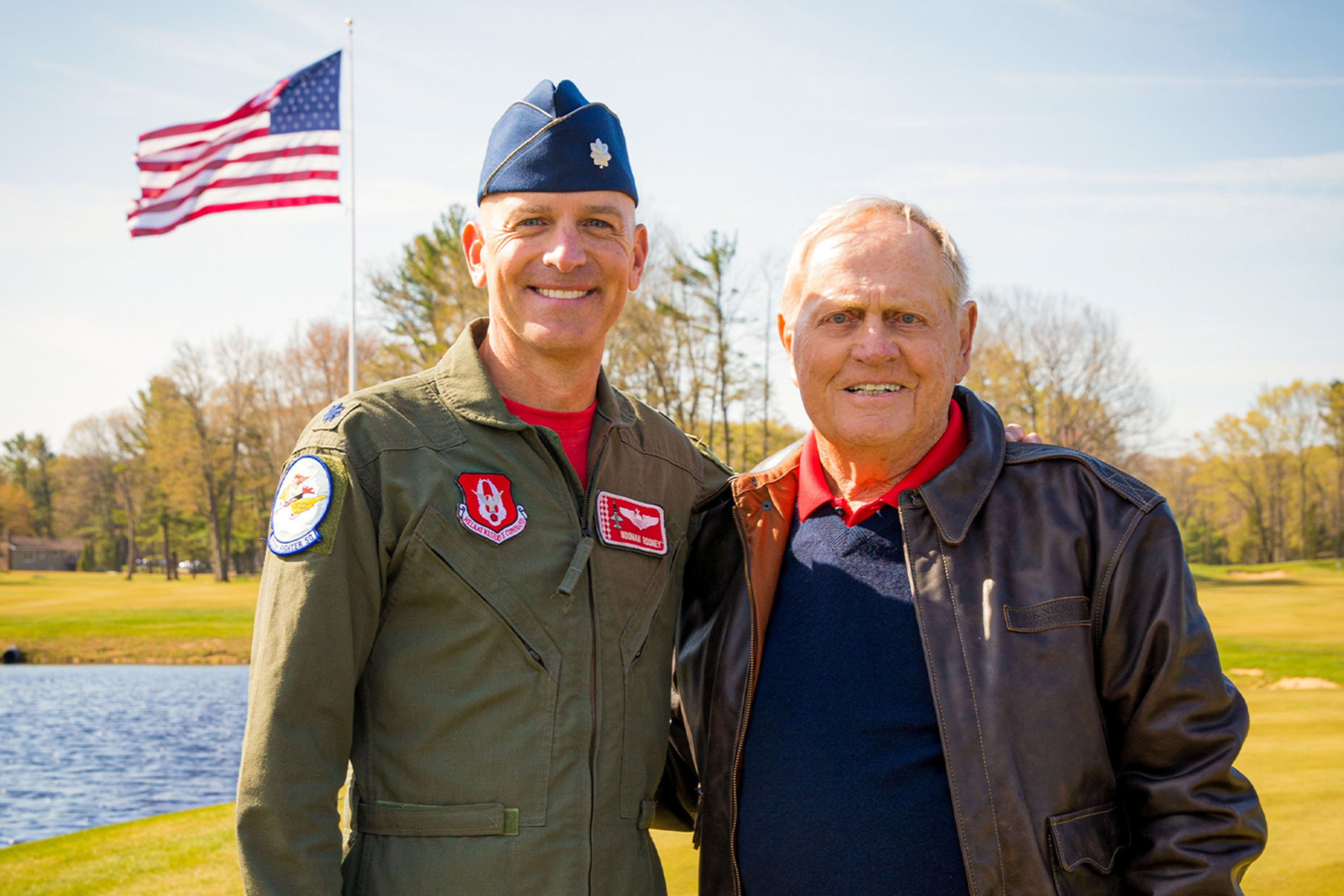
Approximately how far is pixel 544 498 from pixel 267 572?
2.32ft

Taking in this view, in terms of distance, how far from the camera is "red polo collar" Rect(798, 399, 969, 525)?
102 inches

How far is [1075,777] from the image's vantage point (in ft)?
6.98

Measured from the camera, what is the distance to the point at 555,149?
2.78 meters

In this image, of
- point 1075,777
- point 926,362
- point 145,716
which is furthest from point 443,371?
point 145,716

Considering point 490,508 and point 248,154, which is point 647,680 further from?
point 248,154

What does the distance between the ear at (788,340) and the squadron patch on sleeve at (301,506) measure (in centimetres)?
132

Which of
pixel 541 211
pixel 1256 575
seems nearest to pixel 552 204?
pixel 541 211

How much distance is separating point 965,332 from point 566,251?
118cm

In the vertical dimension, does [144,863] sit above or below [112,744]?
above

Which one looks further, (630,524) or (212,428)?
(212,428)

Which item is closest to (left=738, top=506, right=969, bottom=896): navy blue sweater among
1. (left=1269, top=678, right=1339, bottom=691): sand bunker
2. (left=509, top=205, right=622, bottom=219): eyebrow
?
(left=509, top=205, right=622, bottom=219): eyebrow

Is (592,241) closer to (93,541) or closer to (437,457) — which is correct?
A: (437,457)

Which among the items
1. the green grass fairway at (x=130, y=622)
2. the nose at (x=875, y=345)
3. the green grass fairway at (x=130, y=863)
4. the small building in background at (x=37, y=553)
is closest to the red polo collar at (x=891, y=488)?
the nose at (x=875, y=345)

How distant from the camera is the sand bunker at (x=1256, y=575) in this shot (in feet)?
144
